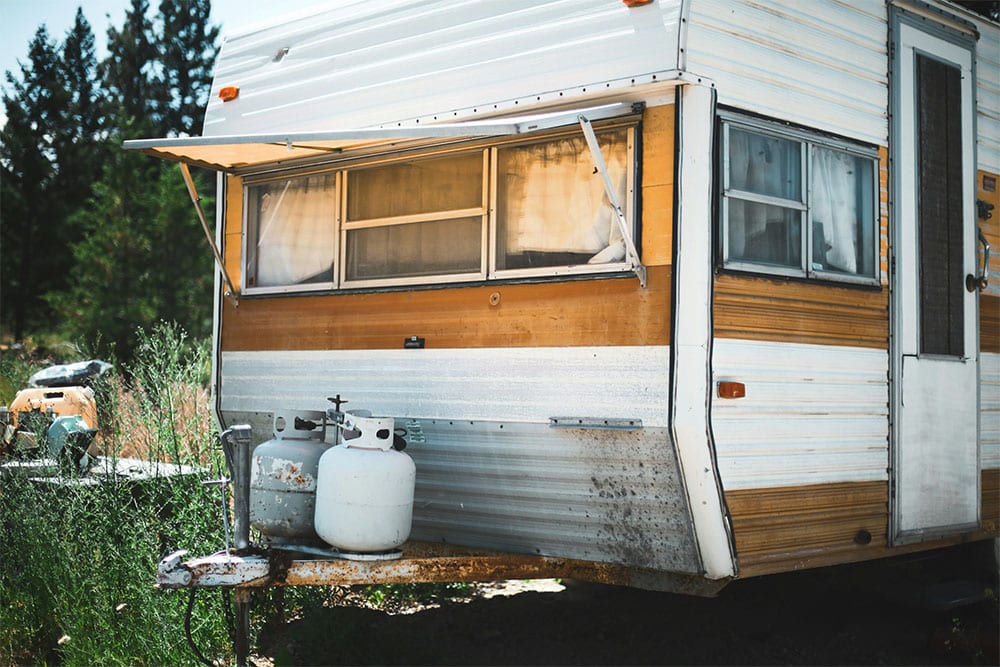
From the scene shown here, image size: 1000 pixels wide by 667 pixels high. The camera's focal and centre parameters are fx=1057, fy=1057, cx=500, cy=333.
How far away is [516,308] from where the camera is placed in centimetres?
480

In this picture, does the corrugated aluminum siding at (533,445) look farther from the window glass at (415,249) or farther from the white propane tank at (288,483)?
the white propane tank at (288,483)

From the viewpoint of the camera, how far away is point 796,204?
4770mm

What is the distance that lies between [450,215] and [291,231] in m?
1.12

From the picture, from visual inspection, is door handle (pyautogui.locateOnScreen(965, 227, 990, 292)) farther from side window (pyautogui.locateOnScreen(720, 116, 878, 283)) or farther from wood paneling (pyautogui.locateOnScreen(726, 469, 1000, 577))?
wood paneling (pyautogui.locateOnScreen(726, 469, 1000, 577))

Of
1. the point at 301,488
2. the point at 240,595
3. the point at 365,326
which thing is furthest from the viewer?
the point at 365,326

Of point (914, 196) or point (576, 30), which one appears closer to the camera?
point (576, 30)

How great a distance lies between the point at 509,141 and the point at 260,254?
5.88 ft

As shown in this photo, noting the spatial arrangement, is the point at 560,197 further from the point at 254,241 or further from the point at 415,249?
the point at 254,241

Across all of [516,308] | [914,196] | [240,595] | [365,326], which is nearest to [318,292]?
[365,326]

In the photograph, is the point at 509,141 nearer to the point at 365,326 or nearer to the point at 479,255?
the point at 479,255

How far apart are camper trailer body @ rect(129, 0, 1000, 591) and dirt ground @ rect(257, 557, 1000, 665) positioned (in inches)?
19.6

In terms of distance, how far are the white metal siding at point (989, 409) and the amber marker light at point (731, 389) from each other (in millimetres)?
2031

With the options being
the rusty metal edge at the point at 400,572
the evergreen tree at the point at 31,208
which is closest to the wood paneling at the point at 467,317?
the rusty metal edge at the point at 400,572

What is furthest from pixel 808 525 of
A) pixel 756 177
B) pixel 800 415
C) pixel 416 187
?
pixel 416 187
